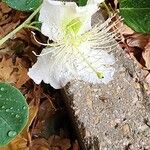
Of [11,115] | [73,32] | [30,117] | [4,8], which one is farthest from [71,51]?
[4,8]

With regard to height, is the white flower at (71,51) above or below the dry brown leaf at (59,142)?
above

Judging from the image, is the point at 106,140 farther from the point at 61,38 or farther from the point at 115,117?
the point at 61,38

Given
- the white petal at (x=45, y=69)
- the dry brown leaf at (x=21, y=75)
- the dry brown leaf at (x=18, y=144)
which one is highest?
the white petal at (x=45, y=69)

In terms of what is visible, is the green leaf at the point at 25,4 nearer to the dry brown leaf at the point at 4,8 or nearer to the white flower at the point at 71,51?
the white flower at the point at 71,51

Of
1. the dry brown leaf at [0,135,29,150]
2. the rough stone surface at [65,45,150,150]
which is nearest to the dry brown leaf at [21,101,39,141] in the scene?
the dry brown leaf at [0,135,29,150]

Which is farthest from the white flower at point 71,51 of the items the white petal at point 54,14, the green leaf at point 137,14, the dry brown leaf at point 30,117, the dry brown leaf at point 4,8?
the dry brown leaf at point 4,8

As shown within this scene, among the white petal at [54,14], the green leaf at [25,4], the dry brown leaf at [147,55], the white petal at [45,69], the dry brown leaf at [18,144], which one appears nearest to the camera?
the white petal at [54,14]

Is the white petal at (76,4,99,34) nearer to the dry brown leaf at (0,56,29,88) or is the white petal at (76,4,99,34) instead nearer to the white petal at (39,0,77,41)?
the white petal at (39,0,77,41)
